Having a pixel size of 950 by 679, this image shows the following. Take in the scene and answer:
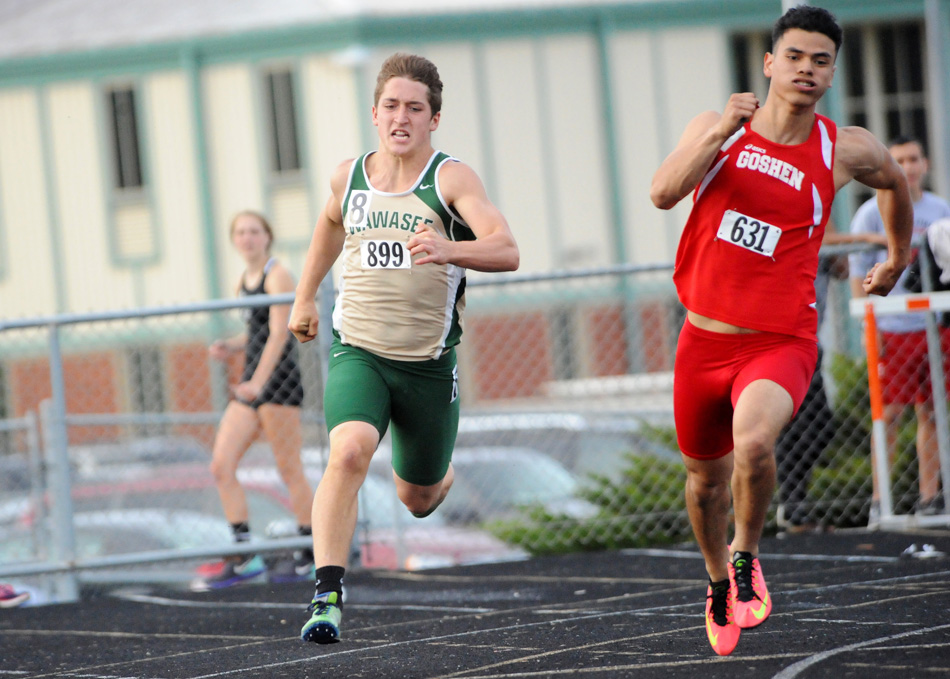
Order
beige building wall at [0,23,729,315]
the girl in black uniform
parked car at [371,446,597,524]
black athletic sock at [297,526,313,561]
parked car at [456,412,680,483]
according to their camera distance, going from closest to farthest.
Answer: the girl in black uniform < black athletic sock at [297,526,313,561] < parked car at [371,446,597,524] < parked car at [456,412,680,483] < beige building wall at [0,23,729,315]

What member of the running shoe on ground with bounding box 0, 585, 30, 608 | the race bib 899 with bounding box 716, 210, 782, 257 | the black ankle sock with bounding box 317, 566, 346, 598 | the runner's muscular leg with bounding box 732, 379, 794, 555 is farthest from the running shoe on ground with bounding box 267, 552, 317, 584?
the race bib 899 with bounding box 716, 210, 782, 257

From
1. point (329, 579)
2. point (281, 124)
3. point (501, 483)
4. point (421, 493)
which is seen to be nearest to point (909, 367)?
point (501, 483)

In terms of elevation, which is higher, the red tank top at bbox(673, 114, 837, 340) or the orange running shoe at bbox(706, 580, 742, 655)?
the red tank top at bbox(673, 114, 837, 340)

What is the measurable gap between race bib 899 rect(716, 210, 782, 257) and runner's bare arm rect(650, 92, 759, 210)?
183 millimetres

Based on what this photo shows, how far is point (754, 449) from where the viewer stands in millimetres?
4547

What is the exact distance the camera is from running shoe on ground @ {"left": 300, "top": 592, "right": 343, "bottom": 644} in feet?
A: 14.5

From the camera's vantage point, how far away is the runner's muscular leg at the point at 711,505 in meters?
4.91

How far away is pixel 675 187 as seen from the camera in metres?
4.63

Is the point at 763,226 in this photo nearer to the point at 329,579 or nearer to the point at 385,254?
the point at 385,254

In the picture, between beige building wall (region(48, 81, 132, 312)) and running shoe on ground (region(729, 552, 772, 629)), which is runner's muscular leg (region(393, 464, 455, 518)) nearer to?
running shoe on ground (region(729, 552, 772, 629))

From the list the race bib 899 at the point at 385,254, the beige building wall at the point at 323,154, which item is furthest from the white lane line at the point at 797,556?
the beige building wall at the point at 323,154

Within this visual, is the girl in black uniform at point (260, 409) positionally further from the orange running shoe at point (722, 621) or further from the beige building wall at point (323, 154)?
the beige building wall at point (323, 154)

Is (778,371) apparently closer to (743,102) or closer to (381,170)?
(743,102)

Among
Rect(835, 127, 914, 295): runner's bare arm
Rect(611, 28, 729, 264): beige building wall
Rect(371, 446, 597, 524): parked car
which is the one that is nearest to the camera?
Rect(835, 127, 914, 295): runner's bare arm
